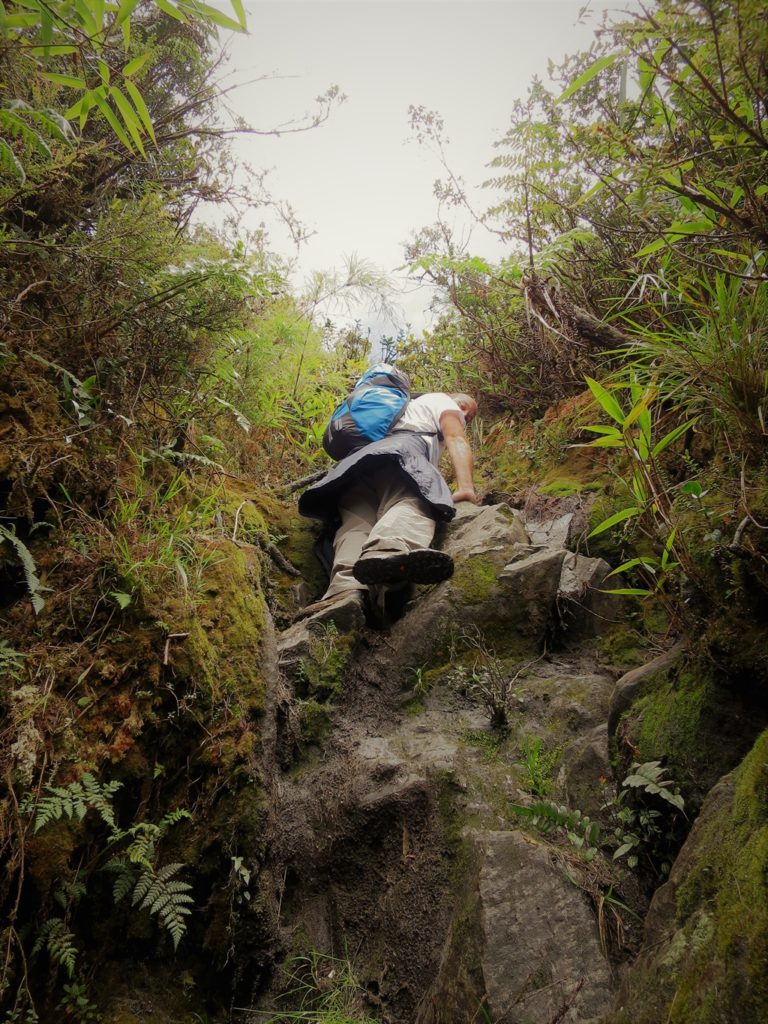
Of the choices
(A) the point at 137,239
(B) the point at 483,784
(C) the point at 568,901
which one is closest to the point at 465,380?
(A) the point at 137,239

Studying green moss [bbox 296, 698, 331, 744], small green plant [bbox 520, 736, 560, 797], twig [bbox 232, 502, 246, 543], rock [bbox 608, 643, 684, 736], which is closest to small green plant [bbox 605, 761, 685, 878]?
rock [bbox 608, 643, 684, 736]

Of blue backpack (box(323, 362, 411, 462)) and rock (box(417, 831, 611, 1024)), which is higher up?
blue backpack (box(323, 362, 411, 462))

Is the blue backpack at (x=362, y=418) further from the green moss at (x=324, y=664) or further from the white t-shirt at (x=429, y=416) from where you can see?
the green moss at (x=324, y=664)

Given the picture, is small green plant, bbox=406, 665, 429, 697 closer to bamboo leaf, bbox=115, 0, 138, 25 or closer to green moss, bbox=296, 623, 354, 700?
green moss, bbox=296, 623, 354, 700

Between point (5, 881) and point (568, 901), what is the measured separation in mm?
1883

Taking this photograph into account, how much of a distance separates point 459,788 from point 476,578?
1.36 meters

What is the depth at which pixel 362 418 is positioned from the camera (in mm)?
4469

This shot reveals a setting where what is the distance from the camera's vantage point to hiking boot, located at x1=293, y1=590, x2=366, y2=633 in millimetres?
3338

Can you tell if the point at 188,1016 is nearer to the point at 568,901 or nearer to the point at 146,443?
the point at 568,901

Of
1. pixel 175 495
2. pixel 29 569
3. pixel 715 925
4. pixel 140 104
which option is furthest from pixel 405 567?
pixel 140 104

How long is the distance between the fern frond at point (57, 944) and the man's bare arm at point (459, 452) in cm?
370

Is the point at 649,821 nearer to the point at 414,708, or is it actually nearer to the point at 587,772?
the point at 587,772

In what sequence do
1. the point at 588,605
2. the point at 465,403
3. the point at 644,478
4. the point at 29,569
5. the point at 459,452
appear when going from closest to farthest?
the point at 29,569 → the point at 644,478 → the point at 588,605 → the point at 459,452 → the point at 465,403

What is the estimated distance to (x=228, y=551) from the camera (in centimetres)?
303
